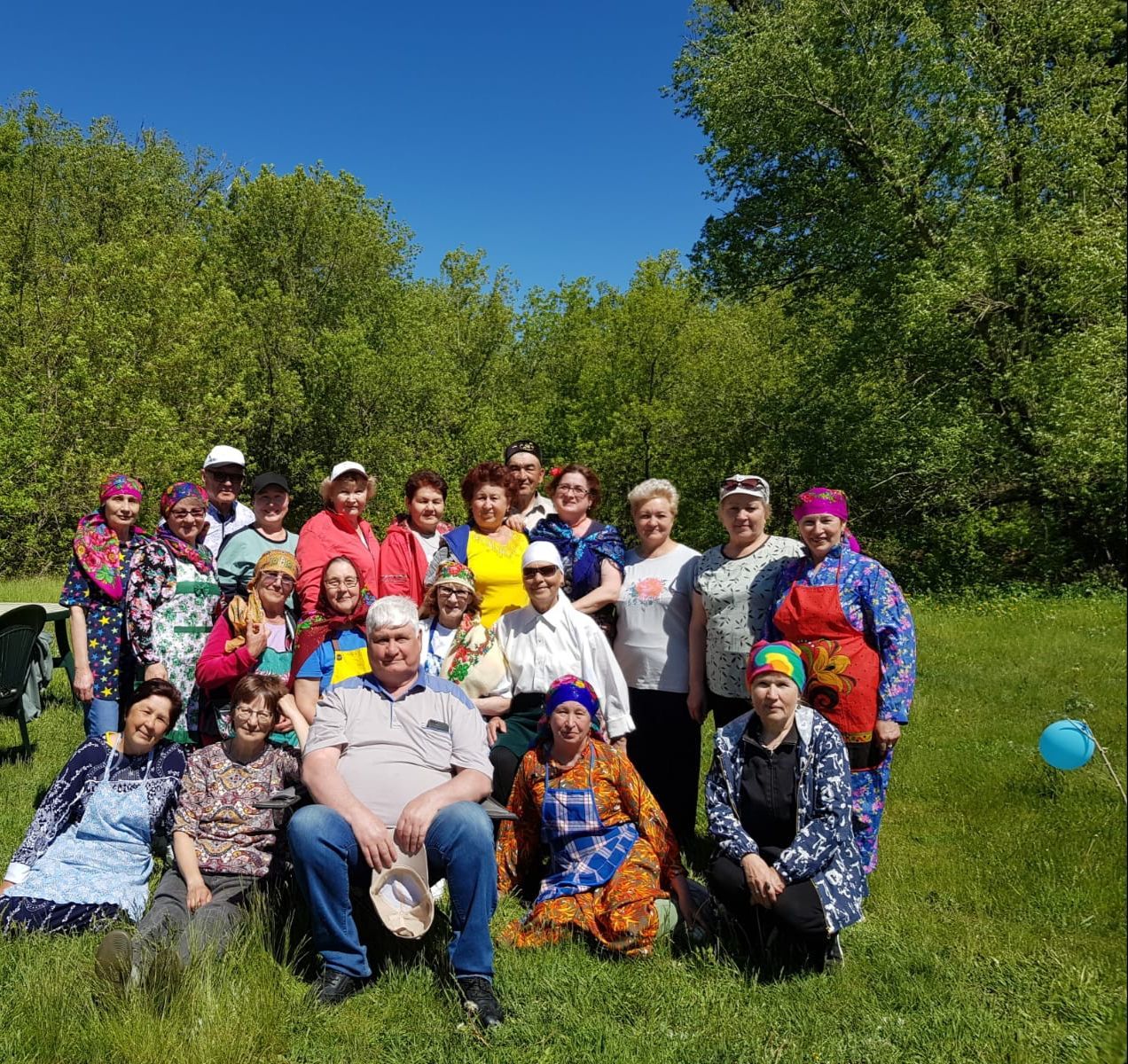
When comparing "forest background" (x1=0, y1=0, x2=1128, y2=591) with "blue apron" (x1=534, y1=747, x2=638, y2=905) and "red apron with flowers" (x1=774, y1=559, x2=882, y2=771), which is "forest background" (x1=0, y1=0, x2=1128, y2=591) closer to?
"red apron with flowers" (x1=774, y1=559, x2=882, y2=771)

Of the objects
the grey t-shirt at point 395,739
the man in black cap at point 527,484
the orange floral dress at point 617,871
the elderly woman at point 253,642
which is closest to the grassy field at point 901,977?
the orange floral dress at point 617,871

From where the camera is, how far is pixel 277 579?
4637 mm

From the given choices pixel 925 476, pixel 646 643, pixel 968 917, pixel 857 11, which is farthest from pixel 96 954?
pixel 857 11

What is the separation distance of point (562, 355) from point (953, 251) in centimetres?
1968

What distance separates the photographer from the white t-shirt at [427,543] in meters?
5.29

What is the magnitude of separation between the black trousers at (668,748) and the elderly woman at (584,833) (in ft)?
1.87

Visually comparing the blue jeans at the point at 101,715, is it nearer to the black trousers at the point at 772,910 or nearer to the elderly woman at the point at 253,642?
the elderly woman at the point at 253,642

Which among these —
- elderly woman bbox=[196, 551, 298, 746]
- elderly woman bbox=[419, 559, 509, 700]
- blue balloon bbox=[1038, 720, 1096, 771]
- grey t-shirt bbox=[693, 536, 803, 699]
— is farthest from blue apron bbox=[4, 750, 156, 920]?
blue balloon bbox=[1038, 720, 1096, 771]

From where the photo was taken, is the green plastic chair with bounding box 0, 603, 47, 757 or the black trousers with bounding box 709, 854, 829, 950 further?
the green plastic chair with bounding box 0, 603, 47, 757

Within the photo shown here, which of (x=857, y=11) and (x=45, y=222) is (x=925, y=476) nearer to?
(x=857, y=11)

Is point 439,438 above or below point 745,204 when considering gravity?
below

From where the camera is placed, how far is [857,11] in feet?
53.2

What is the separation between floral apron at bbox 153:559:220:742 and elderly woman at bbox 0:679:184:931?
55 cm

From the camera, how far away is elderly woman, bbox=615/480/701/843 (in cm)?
478
